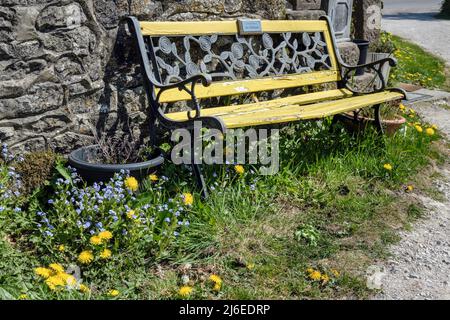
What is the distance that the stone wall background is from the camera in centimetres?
310

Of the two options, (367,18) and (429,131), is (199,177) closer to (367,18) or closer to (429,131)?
(429,131)

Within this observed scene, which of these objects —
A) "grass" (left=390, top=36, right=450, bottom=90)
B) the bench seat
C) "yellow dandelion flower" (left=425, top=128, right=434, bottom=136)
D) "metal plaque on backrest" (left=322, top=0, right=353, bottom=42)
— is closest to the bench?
the bench seat

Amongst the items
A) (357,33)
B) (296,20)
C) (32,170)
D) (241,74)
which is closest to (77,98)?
(32,170)

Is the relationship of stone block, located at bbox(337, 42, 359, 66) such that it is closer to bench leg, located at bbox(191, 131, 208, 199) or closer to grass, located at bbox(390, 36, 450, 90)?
grass, located at bbox(390, 36, 450, 90)

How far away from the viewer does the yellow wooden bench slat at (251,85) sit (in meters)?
3.62

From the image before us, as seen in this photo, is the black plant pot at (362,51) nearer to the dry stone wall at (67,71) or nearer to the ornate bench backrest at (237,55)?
the ornate bench backrest at (237,55)

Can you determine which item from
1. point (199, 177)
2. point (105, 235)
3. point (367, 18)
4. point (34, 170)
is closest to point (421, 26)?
point (367, 18)

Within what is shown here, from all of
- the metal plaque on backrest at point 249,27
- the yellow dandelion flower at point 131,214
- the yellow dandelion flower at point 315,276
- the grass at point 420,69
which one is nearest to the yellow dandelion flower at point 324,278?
the yellow dandelion flower at point 315,276

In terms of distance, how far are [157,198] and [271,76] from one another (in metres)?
1.47

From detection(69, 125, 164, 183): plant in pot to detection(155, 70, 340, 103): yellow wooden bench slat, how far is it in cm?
36

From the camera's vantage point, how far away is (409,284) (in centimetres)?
286

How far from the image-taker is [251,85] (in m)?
3.99

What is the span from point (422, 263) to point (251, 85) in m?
1.71

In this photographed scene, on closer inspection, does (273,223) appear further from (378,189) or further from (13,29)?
(13,29)
